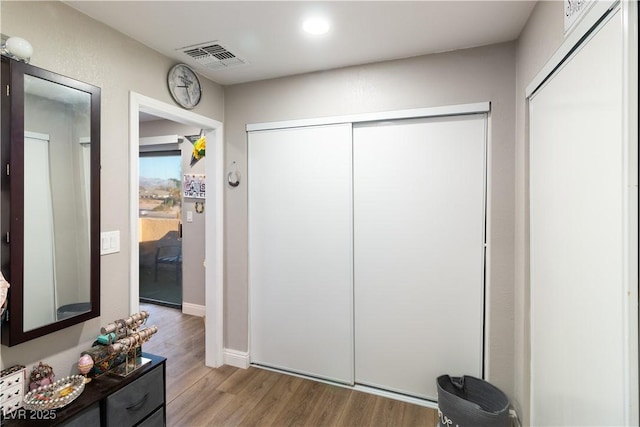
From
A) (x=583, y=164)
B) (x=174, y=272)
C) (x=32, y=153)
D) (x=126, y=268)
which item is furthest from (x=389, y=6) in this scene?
(x=174, y=272)

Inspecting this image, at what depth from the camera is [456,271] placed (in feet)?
6.86

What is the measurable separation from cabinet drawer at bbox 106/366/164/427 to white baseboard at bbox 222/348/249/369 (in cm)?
96

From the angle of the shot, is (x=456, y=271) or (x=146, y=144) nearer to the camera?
(x=456, y=271)

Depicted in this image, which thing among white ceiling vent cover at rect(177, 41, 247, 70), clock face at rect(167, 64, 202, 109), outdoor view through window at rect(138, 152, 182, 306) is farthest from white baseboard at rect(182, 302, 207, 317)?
white ceiling vent cover at rect(177, 41, 247, 70)

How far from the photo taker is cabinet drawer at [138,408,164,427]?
5.42ft

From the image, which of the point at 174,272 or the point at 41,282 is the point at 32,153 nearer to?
the point at 41,282

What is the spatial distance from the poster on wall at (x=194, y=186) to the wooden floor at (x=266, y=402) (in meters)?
1.99

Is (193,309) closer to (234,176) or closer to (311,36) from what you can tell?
(234,176)

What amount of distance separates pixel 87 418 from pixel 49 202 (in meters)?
1.01

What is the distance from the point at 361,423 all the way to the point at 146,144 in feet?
13.4

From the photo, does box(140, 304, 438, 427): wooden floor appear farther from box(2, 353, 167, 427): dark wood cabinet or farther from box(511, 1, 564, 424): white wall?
box(511, 1, 564, 424): white wall

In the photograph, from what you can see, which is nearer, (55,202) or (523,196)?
(55,202)

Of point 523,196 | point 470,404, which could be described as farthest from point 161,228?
point 523,196

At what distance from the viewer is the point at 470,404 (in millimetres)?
1687
